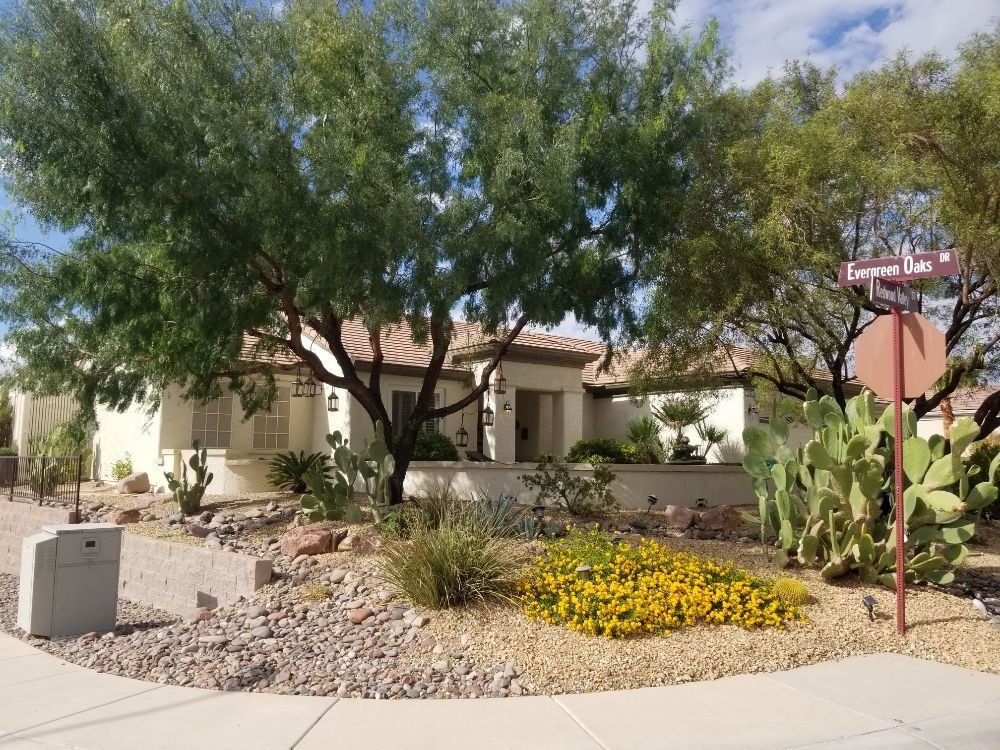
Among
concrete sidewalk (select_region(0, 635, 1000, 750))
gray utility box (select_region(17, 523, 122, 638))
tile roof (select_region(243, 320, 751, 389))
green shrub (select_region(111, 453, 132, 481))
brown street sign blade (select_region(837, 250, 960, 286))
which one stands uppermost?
tile roof (select_region(243, 320, 751, 389))

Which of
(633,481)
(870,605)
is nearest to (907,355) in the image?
(870,605)

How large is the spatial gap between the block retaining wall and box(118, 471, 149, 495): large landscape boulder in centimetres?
415

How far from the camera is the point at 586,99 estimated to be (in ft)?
38.1

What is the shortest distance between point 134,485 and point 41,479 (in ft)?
8.45

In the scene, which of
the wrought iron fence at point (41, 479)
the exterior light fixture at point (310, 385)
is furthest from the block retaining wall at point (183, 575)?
the exterior light fixture at point (310, 385)

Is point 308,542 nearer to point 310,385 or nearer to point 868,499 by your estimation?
point 868,499

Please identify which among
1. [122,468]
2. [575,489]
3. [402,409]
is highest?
[402,409]

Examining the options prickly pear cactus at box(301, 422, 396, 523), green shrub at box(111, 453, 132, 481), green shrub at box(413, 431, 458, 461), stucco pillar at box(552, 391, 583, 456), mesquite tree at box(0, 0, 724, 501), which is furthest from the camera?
stucco pillar at box(552, 391, 583, 456)

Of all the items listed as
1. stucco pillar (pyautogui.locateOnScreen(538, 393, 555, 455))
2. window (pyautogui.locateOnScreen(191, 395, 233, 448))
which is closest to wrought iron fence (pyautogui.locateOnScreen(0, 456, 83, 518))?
window (pyautogui.locateOnScreen(191, 395, 233, 448))

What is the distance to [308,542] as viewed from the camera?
33.6ft

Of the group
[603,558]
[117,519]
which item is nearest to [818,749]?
[603,558]

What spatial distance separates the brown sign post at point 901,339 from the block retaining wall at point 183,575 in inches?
261

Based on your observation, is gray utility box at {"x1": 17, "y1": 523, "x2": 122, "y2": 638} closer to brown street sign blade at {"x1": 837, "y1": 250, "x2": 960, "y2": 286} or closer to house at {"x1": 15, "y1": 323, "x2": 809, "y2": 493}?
house at {"x1": 15, "y1": 323, "x2": 809, "y2": 493}

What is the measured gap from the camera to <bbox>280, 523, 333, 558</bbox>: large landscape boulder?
402 inches
